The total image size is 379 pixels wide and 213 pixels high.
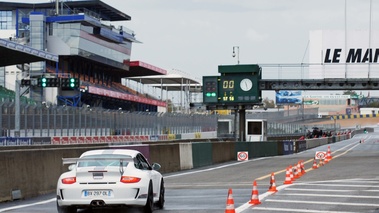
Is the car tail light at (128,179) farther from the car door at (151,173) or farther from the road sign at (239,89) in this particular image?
the road sign at (239,89)

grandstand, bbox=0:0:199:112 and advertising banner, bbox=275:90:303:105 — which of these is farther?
advertising banner, bbox=275:90:303:105

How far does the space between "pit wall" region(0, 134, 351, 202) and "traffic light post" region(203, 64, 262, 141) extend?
407 centimetres

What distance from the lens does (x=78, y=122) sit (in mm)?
43281

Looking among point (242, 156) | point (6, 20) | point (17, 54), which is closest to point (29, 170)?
point (17, 54)

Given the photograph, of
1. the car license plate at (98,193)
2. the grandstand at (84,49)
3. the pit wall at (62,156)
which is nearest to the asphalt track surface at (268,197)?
the pit wall at (62,156)

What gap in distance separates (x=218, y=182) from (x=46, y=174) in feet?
22.2

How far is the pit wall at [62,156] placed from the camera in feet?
64.0

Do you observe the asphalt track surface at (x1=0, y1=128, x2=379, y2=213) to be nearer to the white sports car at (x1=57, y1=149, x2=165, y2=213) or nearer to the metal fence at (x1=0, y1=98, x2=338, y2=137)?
the white sports car at (x1=57, y1=149, x2=165, y2=213)

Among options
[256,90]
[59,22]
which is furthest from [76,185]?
[59,22]

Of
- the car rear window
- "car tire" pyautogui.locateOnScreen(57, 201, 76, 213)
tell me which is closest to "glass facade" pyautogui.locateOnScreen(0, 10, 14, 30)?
the car rear window

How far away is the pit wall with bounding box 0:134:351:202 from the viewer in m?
19.5

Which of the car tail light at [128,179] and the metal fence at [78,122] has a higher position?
the metal fence at [78,122]

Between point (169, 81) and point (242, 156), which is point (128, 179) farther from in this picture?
point (169, 81)

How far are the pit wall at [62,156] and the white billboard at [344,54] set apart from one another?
21.4 ft
